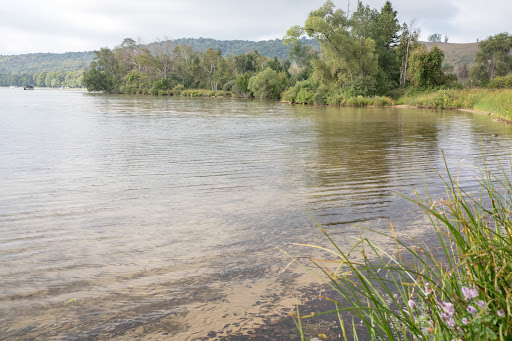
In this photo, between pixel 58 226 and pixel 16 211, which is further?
pixel 16 211

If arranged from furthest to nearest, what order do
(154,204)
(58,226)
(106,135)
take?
(106,135) → (154,204) → (58,226)

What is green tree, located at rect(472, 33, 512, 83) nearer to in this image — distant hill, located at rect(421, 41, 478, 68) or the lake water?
distant hill, located at rect(421, 41, 478, 68)

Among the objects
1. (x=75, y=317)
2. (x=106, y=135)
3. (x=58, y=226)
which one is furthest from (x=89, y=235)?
(x=106, y=135)

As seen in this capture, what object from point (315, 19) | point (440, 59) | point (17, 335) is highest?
point (315, 19)

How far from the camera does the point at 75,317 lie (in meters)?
2.64

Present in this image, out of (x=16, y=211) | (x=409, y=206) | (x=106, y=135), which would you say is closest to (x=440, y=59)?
(x=106, y=135)

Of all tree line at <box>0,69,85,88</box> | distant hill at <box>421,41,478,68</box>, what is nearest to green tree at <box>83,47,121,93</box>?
tree line at <box>0,69,85,88</box>

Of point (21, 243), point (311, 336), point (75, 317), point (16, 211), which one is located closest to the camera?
point (311, 336)

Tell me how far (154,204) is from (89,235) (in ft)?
4.06

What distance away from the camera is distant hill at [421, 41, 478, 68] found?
9488 cm

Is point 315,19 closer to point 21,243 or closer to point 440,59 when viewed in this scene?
point 440,59

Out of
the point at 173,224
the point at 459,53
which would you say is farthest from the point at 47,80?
the point at 173,224

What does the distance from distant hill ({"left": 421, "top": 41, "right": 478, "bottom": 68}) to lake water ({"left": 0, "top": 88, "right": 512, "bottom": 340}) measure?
96863mm

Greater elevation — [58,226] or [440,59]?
[440,59]
